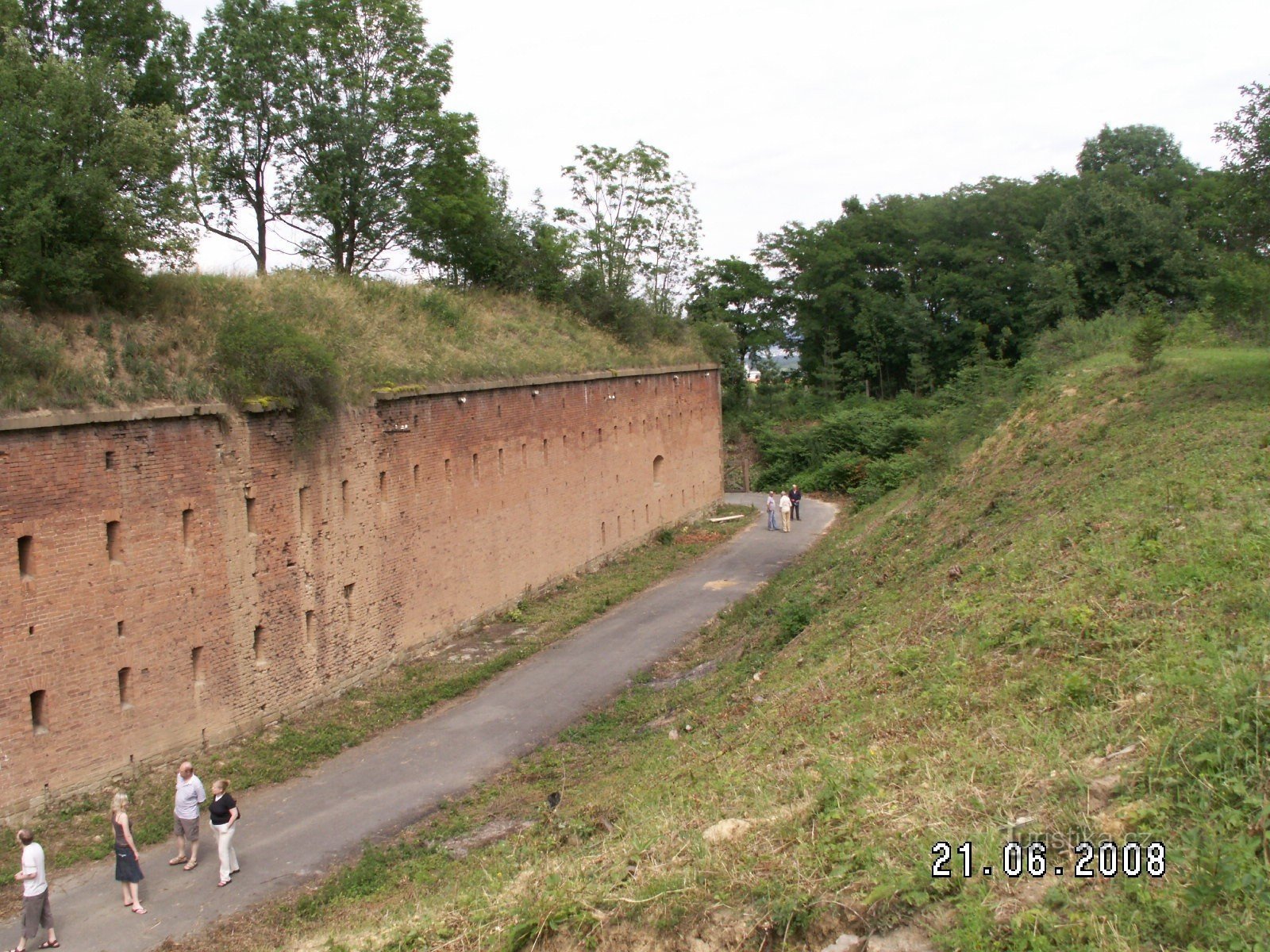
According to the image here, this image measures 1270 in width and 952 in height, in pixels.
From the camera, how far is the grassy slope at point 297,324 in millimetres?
12062

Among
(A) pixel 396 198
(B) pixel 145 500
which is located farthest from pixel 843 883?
(A) pixel 396 198

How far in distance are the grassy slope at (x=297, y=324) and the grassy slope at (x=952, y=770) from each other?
6.72 metres

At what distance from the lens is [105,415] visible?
39.4 feet

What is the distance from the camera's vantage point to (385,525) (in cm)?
1750

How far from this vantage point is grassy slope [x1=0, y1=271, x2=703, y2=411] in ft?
39.6

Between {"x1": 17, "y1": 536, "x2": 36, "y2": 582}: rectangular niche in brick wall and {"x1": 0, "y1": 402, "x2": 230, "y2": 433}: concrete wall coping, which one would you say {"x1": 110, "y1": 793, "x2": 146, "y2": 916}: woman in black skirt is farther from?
{"x1": 0, "y1": 402, "x2": 230, "y2": 433}: concrete wall coping

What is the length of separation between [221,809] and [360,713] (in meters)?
5.12

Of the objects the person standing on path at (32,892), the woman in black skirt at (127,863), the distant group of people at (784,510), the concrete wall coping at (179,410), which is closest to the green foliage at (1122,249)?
the distant group of people at (784,510)

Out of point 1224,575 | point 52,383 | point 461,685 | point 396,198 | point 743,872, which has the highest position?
point 396,198

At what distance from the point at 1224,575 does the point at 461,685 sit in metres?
11.8

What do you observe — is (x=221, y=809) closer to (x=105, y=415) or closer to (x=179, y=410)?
(x=105, y=415)

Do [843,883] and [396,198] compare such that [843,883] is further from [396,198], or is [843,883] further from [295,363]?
[396,198]

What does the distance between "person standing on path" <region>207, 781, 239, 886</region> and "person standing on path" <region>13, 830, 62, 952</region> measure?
5.33 ft
